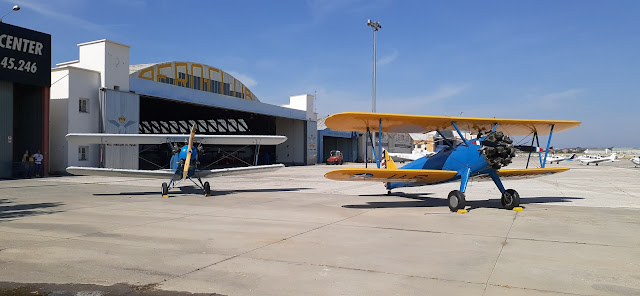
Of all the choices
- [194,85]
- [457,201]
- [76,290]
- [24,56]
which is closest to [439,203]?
[457,201]

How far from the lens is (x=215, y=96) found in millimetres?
34438

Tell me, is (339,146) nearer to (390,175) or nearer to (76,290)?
(390,175)

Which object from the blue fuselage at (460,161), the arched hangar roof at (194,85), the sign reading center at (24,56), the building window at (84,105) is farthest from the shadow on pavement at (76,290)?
the arched hangar roof at (194,85)

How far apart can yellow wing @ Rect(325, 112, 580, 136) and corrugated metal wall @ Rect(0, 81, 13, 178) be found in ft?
64.9

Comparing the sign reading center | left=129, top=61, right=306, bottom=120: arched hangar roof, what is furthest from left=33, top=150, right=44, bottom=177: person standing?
left=129, top=61, right=306, bottom=120: arched hangar roof

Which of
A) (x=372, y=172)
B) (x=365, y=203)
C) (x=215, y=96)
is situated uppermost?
(x=215, y=96)

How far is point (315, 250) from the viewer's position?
638 centimetres

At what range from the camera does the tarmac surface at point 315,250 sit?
466 cm

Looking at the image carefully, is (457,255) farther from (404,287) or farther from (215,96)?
(215,96)

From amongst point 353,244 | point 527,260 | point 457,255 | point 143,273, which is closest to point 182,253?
point 143,273

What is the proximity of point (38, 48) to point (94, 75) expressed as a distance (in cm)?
318

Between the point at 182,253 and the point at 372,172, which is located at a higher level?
the point at 372,172

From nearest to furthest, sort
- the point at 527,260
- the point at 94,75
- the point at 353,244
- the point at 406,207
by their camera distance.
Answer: the point at 527,260 < the point at 353,244 < the point at 406,207 < the point at 94,75

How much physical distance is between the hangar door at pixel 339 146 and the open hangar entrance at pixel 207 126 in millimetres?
13564
